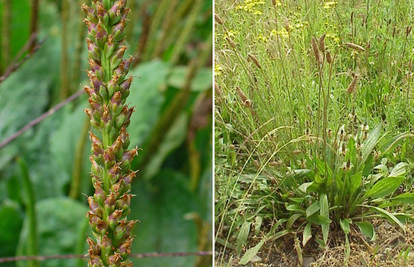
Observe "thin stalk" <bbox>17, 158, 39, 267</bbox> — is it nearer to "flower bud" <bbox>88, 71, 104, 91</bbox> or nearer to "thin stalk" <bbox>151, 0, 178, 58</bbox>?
"thin stalk" <bbox>151, 0, 178, 58</bbox>

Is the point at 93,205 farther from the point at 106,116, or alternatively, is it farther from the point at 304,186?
the point at 304,186

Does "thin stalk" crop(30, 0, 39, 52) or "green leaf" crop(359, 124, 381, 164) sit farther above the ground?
"thin stalk" crop(30, 0, 39, 52)

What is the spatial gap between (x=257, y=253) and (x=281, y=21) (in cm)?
81

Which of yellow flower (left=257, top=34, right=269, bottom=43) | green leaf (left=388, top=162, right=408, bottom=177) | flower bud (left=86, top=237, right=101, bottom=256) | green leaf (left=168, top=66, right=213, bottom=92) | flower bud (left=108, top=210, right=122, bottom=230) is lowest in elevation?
green leaf (left=388, top=162, right=408, bottom=177)

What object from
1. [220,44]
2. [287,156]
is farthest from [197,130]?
[287,156]

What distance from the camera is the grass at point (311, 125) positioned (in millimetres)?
1788

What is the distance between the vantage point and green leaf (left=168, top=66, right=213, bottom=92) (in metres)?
2.57

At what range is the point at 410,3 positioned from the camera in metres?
1.94

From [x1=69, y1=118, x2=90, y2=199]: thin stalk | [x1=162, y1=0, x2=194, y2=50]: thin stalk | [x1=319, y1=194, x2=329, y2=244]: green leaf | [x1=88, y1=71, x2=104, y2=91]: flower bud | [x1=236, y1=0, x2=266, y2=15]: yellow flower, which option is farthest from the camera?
[x1=162, y1=0, x2=194, y2=50]: thin stalk

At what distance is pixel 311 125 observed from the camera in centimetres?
179

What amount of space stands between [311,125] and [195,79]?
99 cm

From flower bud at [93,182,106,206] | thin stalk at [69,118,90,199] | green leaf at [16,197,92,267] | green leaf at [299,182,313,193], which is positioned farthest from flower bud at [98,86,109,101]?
green leaf at [16,197,92,267]

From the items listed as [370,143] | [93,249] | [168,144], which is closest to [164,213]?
[168,144]

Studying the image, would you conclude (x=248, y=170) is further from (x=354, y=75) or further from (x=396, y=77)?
(x=396, y=77)
